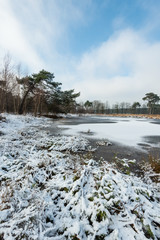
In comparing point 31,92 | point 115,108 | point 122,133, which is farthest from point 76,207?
point 115,108

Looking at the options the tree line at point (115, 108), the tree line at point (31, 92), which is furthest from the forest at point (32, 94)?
the tree line at point (115, 108)

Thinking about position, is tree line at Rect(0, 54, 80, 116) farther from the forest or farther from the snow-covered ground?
the snow-covered ground

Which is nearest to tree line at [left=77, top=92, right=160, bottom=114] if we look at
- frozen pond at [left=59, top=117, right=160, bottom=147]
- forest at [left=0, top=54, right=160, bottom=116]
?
forest at [left=0, top=54, right=160, bottom=116]

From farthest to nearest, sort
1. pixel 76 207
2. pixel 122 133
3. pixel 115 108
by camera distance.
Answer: pixel 115 108, pixel 122 133, pixel 76 207

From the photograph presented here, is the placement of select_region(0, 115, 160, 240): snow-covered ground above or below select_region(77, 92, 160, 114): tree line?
below

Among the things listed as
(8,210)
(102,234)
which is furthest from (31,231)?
(102,234)

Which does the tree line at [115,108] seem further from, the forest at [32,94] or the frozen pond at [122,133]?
the frozen pond at [122,133]

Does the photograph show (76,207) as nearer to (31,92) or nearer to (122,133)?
(122,133)

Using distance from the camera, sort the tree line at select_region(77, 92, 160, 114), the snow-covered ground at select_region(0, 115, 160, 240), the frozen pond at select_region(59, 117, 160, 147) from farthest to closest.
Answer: the tree line at select_region(77, 92, 160, 114) < the frozen pond at select_region(59, 117, 160, 147) < the snow-covered ground at select_region(0, 115, 160, 240)

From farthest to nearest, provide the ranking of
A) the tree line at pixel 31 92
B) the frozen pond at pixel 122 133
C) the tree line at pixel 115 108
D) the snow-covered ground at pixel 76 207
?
the tree line at pixel 115 108 → the tree line at pixel 31 92 → the frozen pond at pixel 122 133 → the snow-covered ground at pixel 76 207

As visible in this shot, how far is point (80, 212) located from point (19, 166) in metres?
1.84

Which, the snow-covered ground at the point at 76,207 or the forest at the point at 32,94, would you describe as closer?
the snow-covered ground at the point at 76,207

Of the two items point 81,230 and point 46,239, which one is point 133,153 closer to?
point 81,230

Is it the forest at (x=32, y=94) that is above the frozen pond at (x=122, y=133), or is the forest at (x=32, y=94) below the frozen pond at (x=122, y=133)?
above
